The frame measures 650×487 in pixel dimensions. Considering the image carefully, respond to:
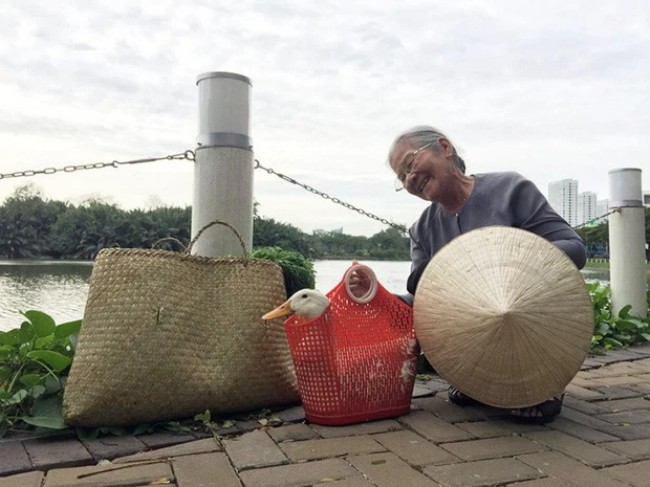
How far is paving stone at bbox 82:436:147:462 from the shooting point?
6.53ft

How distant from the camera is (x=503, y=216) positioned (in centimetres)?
267

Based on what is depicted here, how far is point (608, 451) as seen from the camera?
206 cm

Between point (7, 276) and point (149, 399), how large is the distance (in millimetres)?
1167

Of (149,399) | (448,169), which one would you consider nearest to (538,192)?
(448,169)

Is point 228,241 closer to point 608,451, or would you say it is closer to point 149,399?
point 149,399

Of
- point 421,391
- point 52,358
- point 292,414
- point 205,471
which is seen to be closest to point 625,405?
point 421,391

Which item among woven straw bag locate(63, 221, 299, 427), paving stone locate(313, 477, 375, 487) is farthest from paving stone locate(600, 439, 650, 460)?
woven straw bag locate(63, 221, 299, 427)

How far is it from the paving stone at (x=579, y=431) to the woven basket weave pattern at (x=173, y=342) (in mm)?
1106

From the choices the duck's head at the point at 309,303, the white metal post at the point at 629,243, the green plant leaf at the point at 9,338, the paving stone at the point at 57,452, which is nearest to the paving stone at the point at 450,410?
the duck's head at the point at 309,303

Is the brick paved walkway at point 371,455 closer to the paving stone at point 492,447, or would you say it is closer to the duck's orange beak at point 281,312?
the paving stone at point 492,447

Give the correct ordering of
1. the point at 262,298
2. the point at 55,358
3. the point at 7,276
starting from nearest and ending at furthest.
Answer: the point at 55,358 → the point at 262,298 → the point at 7,276

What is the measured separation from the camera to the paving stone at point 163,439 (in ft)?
6.92

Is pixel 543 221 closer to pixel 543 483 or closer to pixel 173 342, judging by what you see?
pixel 543 483

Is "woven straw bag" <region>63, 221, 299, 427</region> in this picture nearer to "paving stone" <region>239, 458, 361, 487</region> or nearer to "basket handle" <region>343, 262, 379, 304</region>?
"basket handle" <region>343, 262, 379, 304</region>
